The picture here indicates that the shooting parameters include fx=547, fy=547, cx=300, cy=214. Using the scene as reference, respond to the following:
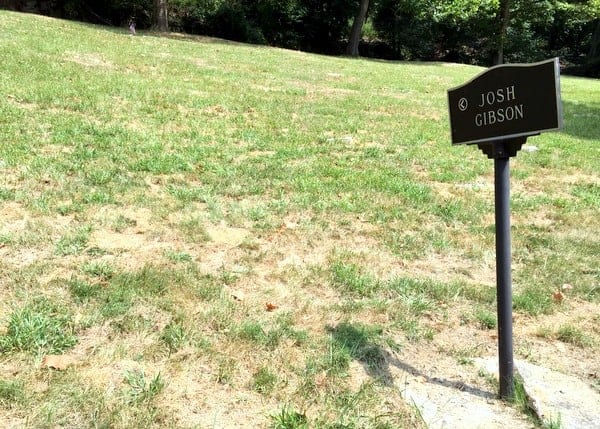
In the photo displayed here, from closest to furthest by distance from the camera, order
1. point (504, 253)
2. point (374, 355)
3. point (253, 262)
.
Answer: point (504, 253)
point (374, 355)
point (253, 262)

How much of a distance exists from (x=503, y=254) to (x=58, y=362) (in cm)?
231

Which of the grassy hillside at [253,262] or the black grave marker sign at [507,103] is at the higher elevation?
the black grave marker sign at [507,103]

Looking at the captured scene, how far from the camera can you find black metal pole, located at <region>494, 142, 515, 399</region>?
2715 millimetres

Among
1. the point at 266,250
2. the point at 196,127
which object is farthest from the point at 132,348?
the point at 196,127

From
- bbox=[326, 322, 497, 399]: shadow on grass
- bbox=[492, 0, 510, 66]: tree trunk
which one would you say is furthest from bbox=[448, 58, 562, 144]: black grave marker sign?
bbox=[492, 0, 510, 66]: tree trunk

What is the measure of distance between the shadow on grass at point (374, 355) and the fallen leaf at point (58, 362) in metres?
1.43

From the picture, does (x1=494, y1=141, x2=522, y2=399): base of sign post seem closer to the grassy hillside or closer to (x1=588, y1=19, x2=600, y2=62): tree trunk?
the grassy hillside

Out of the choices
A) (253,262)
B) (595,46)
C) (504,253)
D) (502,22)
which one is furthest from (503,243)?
(595,46)

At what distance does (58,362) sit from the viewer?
2775 mm

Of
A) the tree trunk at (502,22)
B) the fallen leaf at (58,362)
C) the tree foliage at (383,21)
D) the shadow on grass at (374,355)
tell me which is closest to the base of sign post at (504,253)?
the shadow on grass at (374,355)

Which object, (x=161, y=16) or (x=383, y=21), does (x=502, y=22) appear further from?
(x=161, y=16)

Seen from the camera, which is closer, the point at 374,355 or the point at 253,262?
the point at 374,355

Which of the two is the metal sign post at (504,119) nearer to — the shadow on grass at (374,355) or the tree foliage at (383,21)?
the shadow on grass at (374,355)

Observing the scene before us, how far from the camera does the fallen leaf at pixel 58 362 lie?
2.74 m
